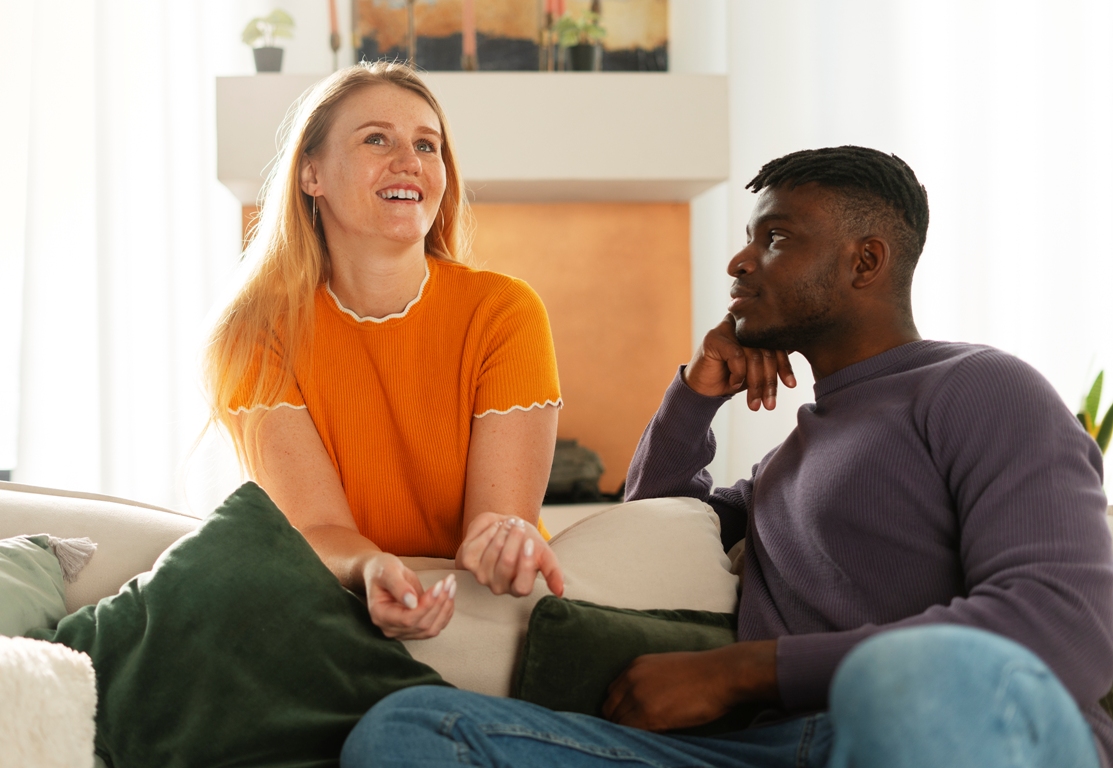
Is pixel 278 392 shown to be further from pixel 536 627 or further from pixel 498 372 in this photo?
pixel 536 627

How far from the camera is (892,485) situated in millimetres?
1075

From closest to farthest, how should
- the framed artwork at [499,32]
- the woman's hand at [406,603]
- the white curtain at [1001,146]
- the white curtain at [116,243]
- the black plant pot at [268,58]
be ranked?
the woman's hand at [406,603] → the white curtain at [1001,146] → the white curtain at [116,243] → the black plant pot at [268,58] → the framed artwork at [499,32]

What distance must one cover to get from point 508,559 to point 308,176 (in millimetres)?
869

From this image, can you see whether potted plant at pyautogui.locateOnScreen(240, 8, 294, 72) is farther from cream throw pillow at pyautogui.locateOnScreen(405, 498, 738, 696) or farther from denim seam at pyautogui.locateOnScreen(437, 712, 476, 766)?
denim seam at pyautogui.locateOnScreen(437, 712, 476, 766)

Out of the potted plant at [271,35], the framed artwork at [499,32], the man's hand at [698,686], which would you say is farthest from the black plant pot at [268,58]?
the man's hand at [698,686]

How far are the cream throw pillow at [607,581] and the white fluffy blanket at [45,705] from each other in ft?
1.16

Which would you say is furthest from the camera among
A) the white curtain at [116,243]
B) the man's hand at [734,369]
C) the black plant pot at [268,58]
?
the black plant pot at [268,58]

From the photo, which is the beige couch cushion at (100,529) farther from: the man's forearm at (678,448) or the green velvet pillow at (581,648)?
the man's forearm at (678,448)

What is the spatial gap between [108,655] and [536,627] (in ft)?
1.57

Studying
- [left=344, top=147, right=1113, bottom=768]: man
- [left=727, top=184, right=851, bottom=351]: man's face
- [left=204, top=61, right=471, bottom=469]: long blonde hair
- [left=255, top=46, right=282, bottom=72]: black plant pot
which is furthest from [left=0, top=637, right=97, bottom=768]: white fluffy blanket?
[left=255, top=46, right=282, bottom=72]: black plant pot

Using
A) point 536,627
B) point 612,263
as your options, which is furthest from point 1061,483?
point 612,263

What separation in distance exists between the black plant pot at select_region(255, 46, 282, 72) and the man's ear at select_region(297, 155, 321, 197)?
5.92 ft

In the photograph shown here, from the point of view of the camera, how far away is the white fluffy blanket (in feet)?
3.20

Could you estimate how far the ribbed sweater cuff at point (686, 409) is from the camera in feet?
4.77
